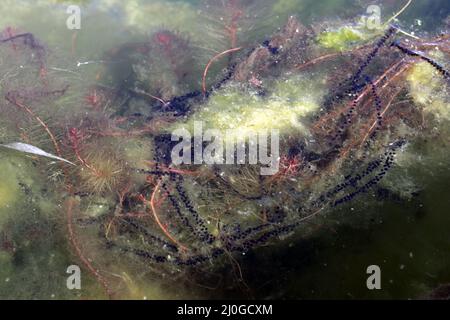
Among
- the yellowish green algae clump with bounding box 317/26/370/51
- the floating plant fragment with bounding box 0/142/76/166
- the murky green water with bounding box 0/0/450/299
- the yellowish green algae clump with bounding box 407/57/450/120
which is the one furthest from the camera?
the yellowish green algae clump with bounding box 317/26/370/51

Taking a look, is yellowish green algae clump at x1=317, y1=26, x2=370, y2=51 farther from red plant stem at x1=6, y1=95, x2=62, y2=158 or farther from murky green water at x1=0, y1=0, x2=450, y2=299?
red plant stem at x1=6, y1=95, x2=62, y2=158

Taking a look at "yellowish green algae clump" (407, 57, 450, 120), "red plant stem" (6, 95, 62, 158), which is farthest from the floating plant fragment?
"yellowish green algae clump" (407, 57, 450, 120)

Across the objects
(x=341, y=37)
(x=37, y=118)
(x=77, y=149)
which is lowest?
(x=77, y=149)

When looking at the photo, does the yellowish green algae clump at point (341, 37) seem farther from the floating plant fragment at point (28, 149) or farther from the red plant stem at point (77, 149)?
the floating plant fragment at point (28, 149)

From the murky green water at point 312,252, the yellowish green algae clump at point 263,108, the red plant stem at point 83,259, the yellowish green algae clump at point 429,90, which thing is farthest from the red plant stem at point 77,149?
the yellowish green algae clump at point 429,90

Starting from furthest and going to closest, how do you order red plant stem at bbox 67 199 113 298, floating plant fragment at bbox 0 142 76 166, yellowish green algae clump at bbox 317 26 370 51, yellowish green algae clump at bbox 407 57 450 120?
yellowish green algae clump at bbox 317 26 370 51
floating plant fragment at bbox 0 142 76 166
yellowish green algae clump at bbox 407 57 450 120
red plant stem at bbox 67 199 113 298

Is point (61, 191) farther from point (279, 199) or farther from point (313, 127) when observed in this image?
point (313, 127)

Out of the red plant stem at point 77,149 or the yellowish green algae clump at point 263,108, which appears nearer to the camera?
the red plant stem at point 77,149

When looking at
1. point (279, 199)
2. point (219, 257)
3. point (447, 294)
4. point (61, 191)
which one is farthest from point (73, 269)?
point (447, 294)

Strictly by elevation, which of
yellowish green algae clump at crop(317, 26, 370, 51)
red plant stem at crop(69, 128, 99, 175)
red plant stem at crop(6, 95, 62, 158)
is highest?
yellowish green algae clump at crop(317, 26, 370, 51)

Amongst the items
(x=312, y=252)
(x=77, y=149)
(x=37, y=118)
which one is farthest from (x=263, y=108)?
(x=37, y=118)

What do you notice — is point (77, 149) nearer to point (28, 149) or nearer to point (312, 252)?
point (28, 149)
